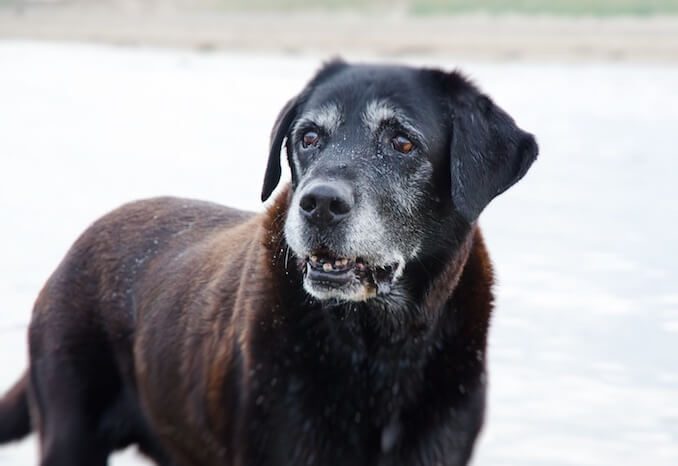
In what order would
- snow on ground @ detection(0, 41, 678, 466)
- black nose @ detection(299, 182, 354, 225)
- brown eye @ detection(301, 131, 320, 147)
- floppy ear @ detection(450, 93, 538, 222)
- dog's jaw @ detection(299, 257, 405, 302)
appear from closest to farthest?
black nose @ detection(299, 182, 354, 225) < dog's jaw @ detection(299, 257, 405, 302) < floppy ear @ detection(450, 93, 538, 222) < brown eye @ detection(301, 131, 320, 147) < snow on ground @ detection(0, 41, 678, 466)

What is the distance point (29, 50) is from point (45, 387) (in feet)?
57.4

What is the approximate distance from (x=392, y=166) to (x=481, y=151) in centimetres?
31

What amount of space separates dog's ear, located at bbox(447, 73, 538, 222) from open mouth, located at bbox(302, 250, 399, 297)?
0.34 meters

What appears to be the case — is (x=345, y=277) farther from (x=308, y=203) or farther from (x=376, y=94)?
(x=376, y=94)

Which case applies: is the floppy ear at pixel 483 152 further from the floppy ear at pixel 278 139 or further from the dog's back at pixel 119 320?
the dog's back at pixel 119 320

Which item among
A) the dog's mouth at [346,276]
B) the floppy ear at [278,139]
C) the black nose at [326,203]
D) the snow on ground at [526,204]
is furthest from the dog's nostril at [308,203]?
the snow on ground at [526,204]

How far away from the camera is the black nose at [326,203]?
3652 mm

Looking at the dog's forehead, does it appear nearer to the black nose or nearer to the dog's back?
the black nose

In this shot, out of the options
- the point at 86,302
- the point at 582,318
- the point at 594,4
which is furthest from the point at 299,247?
the point at 594,4

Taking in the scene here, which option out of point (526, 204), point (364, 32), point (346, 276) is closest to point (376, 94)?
point (346, 276)

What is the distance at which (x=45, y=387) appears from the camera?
445 cm

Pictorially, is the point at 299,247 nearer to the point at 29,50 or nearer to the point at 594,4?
the point at 29,50

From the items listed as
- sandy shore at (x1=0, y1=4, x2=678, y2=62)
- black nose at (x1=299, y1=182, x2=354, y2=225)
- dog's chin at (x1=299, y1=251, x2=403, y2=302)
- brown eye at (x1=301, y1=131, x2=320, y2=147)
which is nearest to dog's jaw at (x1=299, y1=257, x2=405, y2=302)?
dog's chin at (x1=299, y1=251, x2=403, y2=302)

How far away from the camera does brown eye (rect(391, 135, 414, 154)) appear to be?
157 inches
